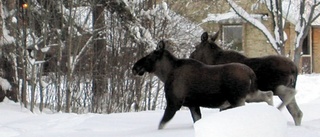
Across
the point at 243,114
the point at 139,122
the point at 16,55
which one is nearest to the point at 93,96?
the point at 16,55

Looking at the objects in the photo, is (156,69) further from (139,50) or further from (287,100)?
(139,50)

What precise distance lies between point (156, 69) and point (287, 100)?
1755 millimetres

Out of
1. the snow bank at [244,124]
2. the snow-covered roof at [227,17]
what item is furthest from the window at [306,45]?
the snow bank at [244,124]

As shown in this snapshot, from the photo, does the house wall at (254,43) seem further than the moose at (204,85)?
Yes

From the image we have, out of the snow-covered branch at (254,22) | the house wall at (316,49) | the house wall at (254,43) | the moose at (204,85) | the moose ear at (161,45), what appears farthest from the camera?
the house wall at (316,49)

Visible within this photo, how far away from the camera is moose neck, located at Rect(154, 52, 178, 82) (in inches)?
353

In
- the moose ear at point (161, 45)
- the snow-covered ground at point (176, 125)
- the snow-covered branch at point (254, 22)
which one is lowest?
the snow-covered ground at point (176, 125)

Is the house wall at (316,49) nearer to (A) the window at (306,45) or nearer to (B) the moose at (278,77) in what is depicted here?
(A) the window at (306,45)

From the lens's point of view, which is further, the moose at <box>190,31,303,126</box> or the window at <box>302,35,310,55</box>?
the window at <box>302,35,310,55</box>

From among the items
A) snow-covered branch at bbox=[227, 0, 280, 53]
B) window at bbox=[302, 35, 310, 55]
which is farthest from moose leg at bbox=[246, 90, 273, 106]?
window at bbox=[302, 35, 310, 55]

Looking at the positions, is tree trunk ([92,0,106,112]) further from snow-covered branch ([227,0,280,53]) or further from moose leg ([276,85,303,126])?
moose leg ([276,85,303,126])

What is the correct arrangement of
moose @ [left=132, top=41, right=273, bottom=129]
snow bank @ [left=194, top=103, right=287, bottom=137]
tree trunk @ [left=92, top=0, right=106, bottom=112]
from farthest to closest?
tree trunk @ [left=92, top=0, right=106, bottom=112], moose @ [left=132, top=41, right=273, bottom=129], snow bank @ [left=194, top=103, right=287, bottom=137]

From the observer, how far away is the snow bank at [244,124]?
5023 millimetres

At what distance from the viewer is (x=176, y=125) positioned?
9336 mm
